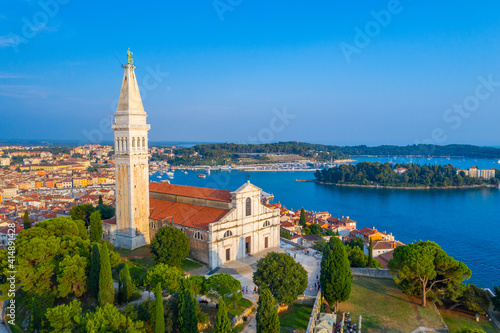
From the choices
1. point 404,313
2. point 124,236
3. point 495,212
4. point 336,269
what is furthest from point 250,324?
point 495,212

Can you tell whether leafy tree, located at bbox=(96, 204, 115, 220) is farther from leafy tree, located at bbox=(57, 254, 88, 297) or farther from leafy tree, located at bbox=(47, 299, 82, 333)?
leafy tree, located at bbox=(47, 299, 82, 333)

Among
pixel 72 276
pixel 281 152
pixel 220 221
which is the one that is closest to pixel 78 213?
pixel 220 221

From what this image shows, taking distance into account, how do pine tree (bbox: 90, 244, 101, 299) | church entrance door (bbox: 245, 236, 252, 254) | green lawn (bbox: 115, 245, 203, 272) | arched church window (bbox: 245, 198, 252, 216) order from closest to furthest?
pine tree (bbox: 90, 244, 101, 299) → green lawn (bbox: 115, 245, 203, 272) → arched church window (bbox: 245, 198, 252, 216) → church entrance door (bbox: 245, 236, 252, 254)

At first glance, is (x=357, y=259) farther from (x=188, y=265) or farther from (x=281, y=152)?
(x=281, y=152)

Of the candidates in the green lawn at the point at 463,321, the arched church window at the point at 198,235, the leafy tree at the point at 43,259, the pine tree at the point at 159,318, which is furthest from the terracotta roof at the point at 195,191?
the green lawn at the point at 463,321

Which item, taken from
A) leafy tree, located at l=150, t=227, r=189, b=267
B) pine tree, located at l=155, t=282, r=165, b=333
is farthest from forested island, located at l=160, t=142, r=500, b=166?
pine tree, located at l=155, t=282, r=165, b=333

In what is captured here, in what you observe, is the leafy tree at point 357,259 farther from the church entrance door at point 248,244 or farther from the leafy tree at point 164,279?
the leafy tree at point 164,279
